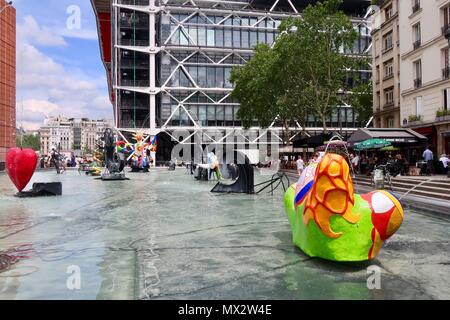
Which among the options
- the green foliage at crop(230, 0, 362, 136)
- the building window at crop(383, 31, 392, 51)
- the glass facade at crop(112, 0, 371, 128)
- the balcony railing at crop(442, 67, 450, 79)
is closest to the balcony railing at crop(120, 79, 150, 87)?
the glass facade at crop(112, 0, 371, 128)

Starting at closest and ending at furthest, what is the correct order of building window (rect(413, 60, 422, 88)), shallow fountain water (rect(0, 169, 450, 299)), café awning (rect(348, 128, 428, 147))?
shallow fountain water (rect(0, 169, 450, 299)) → café awning (rect(348, 128, 428, 147)) → building window (rect(413, 60, 422, 88))

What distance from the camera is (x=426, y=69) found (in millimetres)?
31875

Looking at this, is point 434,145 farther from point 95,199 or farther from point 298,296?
point 298,296

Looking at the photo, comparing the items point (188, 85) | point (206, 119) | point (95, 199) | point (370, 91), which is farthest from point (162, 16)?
point (95, 199)

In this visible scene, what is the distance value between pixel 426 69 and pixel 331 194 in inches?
1192

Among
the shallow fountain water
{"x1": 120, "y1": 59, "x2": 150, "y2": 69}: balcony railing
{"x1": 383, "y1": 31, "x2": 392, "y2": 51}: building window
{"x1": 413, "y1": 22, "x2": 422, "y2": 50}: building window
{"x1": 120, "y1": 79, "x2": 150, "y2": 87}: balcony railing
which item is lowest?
the shallow fountain water

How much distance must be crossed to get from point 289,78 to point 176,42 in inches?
1410

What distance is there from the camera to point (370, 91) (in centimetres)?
4709

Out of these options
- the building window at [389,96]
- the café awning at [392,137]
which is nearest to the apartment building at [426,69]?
the café awning at [392,137]

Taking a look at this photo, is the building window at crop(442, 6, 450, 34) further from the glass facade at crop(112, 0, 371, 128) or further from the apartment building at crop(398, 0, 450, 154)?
the glass facade at crop(112, 0, 371, 128)

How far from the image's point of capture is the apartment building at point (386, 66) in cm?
3978

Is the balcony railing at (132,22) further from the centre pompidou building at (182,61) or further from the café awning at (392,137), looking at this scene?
the café awning at (392,137)

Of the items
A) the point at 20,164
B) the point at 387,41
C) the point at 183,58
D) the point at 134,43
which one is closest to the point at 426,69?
the point at 387,41

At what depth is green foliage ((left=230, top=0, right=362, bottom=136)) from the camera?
32.2 m
